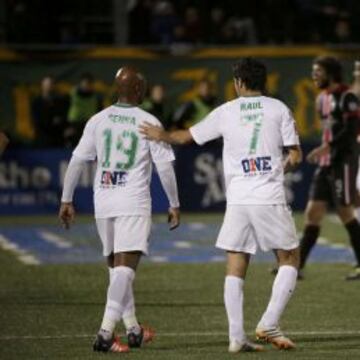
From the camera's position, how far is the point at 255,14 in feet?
88.0

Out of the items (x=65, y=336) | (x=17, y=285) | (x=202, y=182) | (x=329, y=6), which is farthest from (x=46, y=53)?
(x=65, y=336)

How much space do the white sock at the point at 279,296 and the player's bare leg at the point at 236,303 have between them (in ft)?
0.66

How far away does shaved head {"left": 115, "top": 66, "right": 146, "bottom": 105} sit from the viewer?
9.93m

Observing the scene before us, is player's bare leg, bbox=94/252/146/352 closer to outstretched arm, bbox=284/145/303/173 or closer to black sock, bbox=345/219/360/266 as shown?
outstretched arm, bbox=284/145/303/173

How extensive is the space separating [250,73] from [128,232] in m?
1.36

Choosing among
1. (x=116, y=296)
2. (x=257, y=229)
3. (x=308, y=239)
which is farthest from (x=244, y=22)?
(x=116, y=296)

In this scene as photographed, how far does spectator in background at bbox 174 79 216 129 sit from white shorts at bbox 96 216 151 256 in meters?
13.6


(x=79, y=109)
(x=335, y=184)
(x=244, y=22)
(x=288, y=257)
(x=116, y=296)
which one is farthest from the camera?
(x=244, y=22)

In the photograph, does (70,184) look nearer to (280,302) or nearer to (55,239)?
(280,302)

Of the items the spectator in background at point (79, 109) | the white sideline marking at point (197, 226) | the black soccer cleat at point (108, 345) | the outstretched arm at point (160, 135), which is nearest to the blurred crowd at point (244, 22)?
the spectator in background at point (79, 109)

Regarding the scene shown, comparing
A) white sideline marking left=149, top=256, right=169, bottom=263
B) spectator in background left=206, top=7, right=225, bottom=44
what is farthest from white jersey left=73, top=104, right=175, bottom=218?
spectator in background left=206, top=7, right=225, bottom=44

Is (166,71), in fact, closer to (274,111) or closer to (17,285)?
(17,285)

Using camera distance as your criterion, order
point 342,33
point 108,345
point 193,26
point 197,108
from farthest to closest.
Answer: point 342,33 < point 193,26 < point 197,108 < point 108,345

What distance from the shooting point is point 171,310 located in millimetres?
12273
